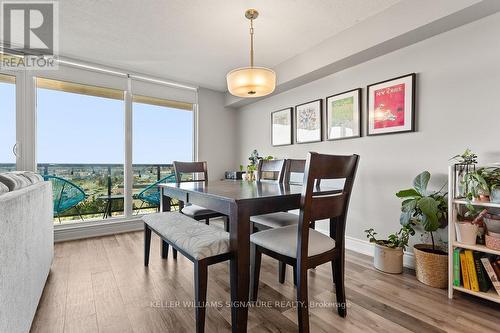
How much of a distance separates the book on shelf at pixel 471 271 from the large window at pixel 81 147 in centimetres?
394

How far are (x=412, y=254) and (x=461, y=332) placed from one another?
3.01 feet

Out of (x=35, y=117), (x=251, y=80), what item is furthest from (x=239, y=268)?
(x=35, y=117)

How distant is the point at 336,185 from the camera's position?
289 cm

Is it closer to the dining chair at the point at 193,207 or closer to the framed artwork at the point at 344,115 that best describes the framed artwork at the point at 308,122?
the framed artwork at the point at 344,115

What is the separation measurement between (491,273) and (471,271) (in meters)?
0.10

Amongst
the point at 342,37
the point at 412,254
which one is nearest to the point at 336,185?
the point at 412,254

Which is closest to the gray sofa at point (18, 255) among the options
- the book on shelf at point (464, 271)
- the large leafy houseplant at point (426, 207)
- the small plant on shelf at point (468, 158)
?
the large leafy houseplant at point (426, 207)

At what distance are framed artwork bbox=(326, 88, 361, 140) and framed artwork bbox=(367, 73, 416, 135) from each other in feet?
0.42

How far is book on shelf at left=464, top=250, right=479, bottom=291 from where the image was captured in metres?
1.61

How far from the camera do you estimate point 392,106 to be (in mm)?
2318

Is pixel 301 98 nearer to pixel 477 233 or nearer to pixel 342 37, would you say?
pixel 342 37

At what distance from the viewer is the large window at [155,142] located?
12.1 feet

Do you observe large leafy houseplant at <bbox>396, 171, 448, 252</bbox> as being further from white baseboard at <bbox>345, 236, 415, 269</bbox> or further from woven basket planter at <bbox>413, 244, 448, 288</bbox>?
white baseboard at <bbox>345, 236, 415, 269</bbox>

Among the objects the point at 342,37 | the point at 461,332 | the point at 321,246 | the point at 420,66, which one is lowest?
the point at 461,332
